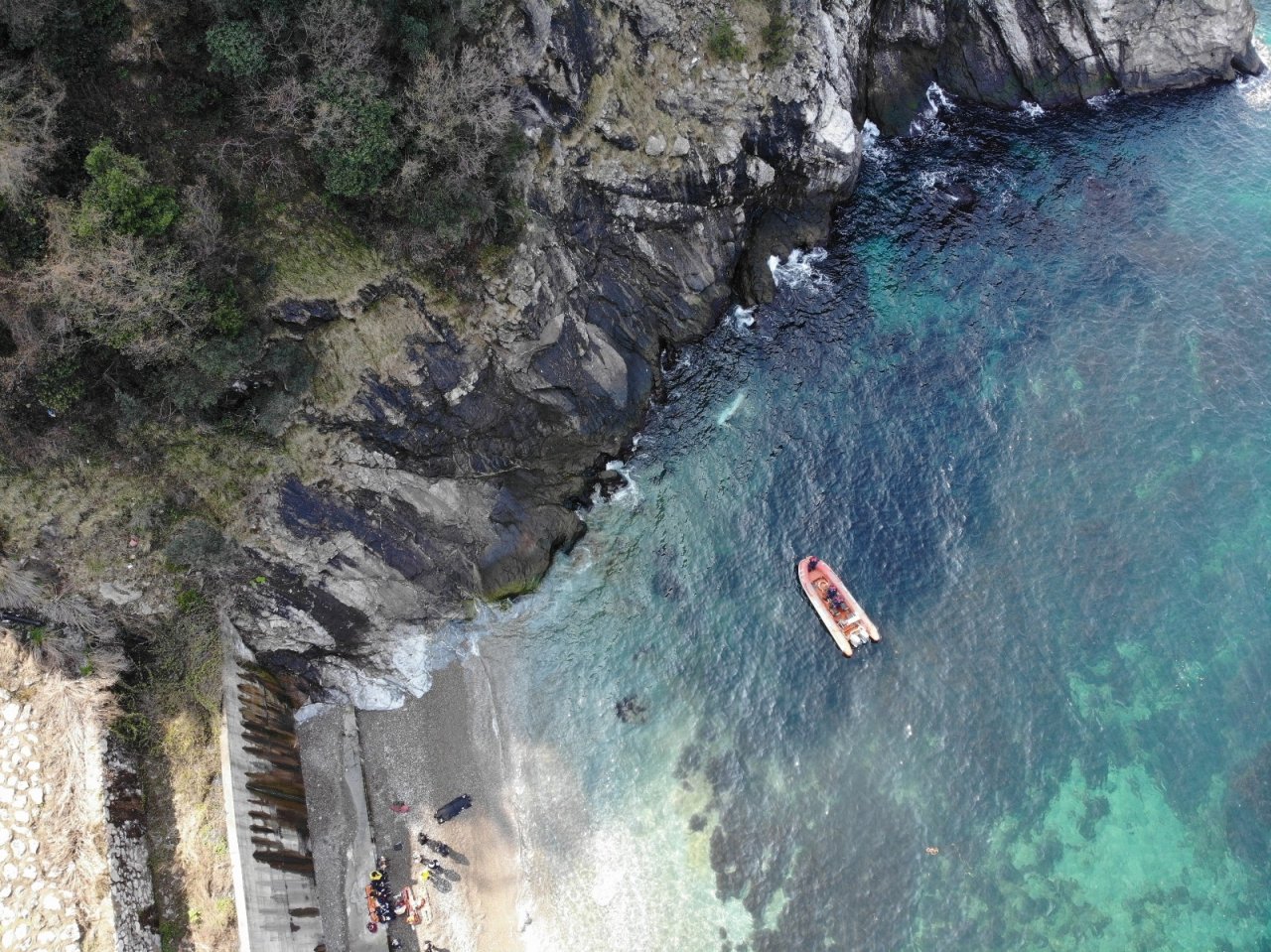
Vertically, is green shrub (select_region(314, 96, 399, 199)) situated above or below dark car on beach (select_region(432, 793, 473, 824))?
above

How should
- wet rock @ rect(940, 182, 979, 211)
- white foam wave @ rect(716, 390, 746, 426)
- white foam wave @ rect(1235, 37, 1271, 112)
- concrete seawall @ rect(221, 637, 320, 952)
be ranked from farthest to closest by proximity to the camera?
white foam wave @ rect(1235, 37, 1271, 112) < wet rock @ rect(940, 182, 979, 211) < white foam wave @ rect(716, 390, 746, 426) < concrete seawall @ rect(221, 637, 320, 952)

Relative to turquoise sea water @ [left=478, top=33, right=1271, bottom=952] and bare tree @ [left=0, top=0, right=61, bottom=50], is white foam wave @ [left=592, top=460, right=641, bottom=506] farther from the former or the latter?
bare tree @ [left=0, top=0, right=61, bottom=50]

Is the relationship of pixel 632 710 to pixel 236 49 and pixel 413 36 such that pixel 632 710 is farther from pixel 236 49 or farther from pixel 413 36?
pixel 236 49

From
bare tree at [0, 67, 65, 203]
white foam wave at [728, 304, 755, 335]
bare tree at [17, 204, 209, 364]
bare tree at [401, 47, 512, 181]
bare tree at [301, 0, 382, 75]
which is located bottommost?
bare tree at [17, 204, 209, 364]

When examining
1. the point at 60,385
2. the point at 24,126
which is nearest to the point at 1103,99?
the point at 24,126

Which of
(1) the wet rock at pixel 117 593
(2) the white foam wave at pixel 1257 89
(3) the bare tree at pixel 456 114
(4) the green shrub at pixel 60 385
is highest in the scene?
(2) the white foam wave at pixel 1257 89

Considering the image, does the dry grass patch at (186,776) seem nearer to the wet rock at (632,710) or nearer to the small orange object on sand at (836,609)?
the wet rock at (632,710)

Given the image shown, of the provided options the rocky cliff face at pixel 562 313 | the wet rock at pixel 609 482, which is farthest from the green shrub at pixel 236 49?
the wet rock at pixel 609 482

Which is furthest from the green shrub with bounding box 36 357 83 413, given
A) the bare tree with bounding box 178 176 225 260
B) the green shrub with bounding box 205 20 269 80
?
the green shrub with bounding box 205 20 269 80
